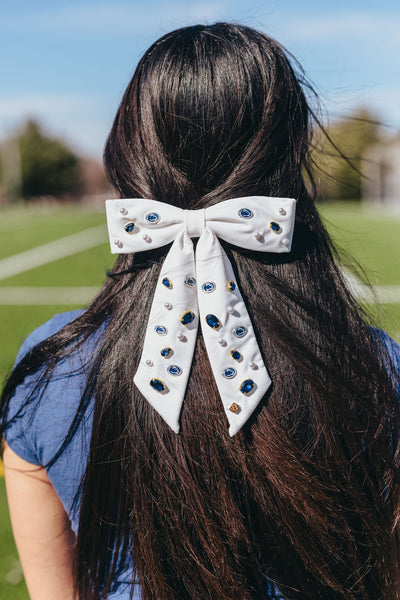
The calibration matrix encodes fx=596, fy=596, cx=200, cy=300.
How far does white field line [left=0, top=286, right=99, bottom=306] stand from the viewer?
9219mm

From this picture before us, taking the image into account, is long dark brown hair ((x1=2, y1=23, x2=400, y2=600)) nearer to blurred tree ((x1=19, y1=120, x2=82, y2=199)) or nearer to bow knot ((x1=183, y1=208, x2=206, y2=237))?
bow knot ((x1=183, y1=208, x2=206, y2=237))

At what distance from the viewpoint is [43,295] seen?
9.73m

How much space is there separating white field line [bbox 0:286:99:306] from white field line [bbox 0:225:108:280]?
123 cm

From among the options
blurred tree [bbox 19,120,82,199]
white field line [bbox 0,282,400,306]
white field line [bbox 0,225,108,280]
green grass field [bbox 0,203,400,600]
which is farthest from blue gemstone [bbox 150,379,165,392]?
blurred tree [bbox 19,120,82,199]

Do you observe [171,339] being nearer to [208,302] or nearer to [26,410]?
[208,302]

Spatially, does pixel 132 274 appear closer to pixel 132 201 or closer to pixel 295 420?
pixel 132 201

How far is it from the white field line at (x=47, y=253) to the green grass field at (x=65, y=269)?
0.29 meters

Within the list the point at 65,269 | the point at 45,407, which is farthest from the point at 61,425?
the point at 65,269

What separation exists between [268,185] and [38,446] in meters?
0.71

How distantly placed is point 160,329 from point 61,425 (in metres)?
0.31

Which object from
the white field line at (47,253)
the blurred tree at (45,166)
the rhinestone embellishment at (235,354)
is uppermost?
the rhinestone embellishment at (235,354)

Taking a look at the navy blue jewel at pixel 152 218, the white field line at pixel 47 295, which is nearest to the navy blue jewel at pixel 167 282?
the navy blue jewel at pixel 152 218

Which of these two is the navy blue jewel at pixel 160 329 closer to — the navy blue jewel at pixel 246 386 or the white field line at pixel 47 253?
the navy blue jewel at pixel 246 386

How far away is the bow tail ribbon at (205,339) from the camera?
1062mm
